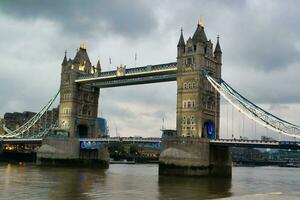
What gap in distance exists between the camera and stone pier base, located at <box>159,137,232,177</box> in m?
72.8

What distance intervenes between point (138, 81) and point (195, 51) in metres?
15.2

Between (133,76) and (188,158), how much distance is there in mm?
23260

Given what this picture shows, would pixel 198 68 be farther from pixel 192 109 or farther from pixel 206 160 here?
pixel 206 160

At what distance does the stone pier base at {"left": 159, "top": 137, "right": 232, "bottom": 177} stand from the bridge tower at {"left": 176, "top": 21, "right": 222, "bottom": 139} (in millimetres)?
3848

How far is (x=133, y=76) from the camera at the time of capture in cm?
8950

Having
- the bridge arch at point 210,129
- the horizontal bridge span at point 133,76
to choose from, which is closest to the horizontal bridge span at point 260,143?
the bridge arch at point 210,129

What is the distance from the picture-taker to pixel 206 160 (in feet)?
241

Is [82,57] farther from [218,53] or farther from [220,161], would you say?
[220,161]

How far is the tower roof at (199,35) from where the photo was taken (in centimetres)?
8100

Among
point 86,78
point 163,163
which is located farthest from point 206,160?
point 86,78

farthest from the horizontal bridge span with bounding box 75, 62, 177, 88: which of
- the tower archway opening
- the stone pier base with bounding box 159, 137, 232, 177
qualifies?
the stone pier base with bounding box 159, 137, 232, 177

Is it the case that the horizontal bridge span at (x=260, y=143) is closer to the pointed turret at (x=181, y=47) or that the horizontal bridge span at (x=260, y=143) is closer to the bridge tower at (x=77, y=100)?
the pointed turret at (x=181, y=47)

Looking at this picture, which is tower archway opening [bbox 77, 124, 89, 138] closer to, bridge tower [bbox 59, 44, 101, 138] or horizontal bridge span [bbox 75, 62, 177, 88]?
bridge tower [bbox 59, 44, 101, 138]

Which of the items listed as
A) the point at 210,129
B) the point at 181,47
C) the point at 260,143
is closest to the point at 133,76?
the point at 181,47
